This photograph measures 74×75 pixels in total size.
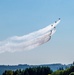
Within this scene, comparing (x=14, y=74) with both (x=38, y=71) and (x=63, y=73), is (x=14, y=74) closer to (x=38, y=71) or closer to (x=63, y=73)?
→ (x=38, y=71)

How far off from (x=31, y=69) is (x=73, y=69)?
3117 cm

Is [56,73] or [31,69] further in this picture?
[31,69]

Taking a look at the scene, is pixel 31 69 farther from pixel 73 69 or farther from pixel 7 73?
pixel 73 69

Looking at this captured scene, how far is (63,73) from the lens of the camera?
537 feet

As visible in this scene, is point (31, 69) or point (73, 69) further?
point (31, 69)

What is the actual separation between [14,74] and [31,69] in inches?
429

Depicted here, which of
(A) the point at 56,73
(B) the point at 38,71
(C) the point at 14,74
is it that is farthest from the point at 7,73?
(A) the point at 56,73

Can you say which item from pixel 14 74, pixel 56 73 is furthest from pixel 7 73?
pixel 56 73

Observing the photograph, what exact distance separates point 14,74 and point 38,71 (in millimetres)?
14275

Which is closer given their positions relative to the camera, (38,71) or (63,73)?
(63,73)

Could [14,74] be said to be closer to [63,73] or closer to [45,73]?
[45,73]

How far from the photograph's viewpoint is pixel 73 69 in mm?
160250

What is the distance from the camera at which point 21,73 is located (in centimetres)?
18188

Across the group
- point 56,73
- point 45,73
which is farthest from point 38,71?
point 56,73
